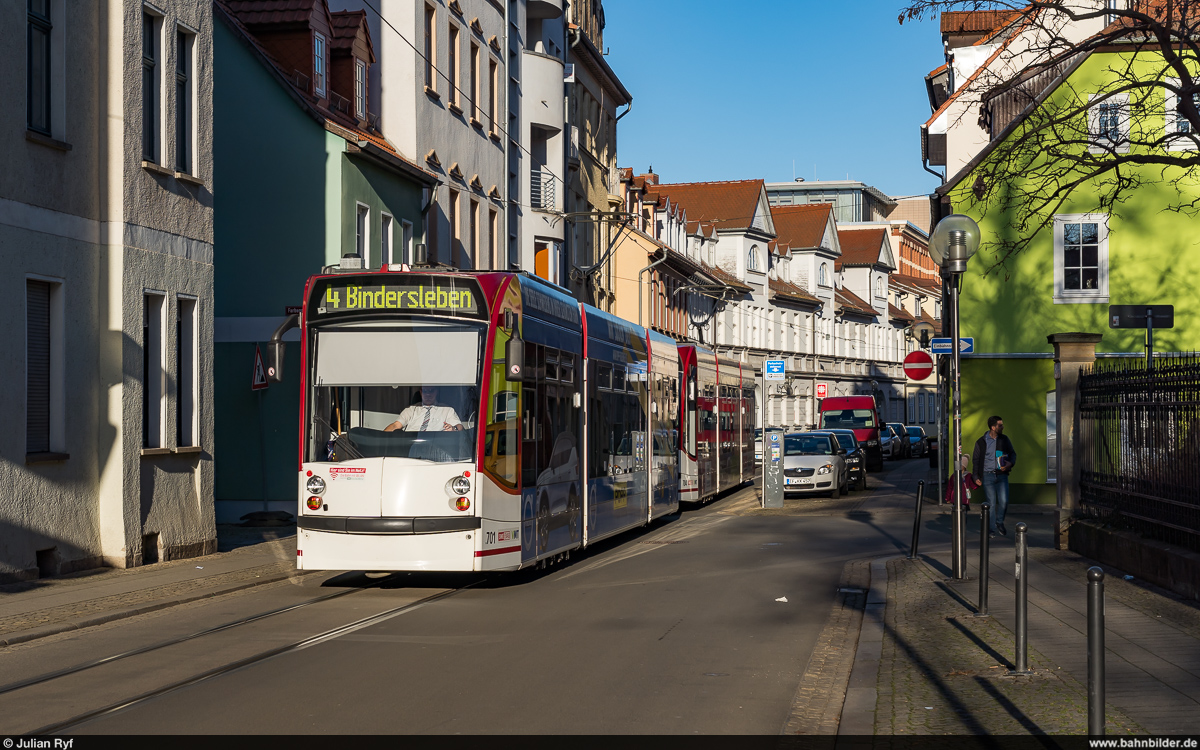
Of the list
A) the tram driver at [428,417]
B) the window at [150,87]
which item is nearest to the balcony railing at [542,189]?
the window at [150,87]

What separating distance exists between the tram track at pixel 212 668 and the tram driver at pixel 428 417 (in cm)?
173

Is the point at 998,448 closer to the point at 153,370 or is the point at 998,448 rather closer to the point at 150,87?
the point at 153,370

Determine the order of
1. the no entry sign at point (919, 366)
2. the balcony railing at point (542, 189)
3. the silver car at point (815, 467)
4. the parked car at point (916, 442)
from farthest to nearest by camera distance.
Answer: the parked car at point (916, 442), the balcony railing at point (542, 189), the silver car at point (815, 467), the no entry sign at point (919, 366)

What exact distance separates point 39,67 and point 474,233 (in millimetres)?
18824

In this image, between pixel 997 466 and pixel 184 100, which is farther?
pixel 997 466

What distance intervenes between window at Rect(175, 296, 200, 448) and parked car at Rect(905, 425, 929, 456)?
5281 centimetres

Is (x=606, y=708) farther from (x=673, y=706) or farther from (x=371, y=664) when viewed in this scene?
(x=371, y=664)

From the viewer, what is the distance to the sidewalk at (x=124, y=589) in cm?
1173

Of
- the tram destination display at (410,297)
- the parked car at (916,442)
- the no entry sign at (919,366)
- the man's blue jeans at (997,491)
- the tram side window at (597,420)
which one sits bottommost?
the parked car at (916,442)

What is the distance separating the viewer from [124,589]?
46.2ft

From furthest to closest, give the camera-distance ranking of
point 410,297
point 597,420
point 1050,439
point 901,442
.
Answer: point 901,442 < point 1050,439 < point 597,420 < point 410,297

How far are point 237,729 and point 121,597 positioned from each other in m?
6.80

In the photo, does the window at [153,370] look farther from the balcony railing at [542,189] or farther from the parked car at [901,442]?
the parked car at [901,442]

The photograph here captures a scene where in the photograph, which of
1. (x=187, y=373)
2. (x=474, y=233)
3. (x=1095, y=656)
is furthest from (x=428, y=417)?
(x=474, y=233)
